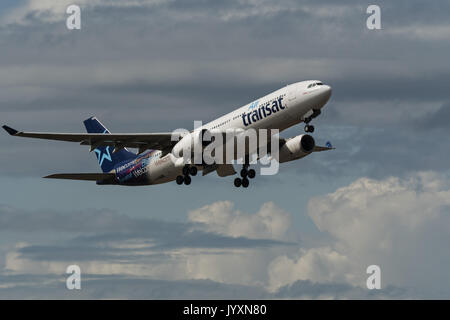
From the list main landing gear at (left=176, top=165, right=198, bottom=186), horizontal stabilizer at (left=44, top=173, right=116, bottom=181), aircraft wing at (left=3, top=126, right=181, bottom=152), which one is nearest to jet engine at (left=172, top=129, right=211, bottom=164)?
aircraft wing at (left=3, top=126, right=181, bottom=152)

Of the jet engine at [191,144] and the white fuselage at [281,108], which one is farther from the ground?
the white fuselage at [281,108]

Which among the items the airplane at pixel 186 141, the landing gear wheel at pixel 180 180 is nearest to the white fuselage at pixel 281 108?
the airplane at pixel 186 141

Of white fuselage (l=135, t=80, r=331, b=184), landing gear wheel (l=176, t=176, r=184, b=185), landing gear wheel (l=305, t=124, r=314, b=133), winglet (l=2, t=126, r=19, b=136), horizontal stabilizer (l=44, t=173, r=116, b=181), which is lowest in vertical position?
landing gear wheel (l=176, t=176, r=184, b=185)

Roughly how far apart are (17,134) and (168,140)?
13712 mm

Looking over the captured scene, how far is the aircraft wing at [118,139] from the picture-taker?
60.9 meters

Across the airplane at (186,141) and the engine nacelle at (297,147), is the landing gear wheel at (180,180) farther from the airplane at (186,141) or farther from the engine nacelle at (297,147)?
the engine nacelle at (297,147)

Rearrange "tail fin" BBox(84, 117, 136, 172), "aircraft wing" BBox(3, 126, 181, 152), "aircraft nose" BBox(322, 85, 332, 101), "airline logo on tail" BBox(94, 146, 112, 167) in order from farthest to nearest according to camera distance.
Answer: "airline logo on tail" BBox(94, 146, 112, 167) < "tail fin" BBox(84, 117, 136, 172) < "aircraft wing" BBox(3, 126, 181, 152) < "aircraft nose" BBox(322, 85, 332, 101)

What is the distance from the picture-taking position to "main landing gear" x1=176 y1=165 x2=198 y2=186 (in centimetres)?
6750

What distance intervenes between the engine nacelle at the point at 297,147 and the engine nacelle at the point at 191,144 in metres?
8.35

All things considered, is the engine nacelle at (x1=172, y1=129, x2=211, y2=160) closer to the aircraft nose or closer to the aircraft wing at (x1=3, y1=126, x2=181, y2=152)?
the aircraft wing at (x1=3, y1=126, x2=181, y2=152)

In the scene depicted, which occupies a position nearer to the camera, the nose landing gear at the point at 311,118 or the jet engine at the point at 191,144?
the nose landing gear at the point at 311,118

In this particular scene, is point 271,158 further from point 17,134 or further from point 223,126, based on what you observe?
point 17,134
